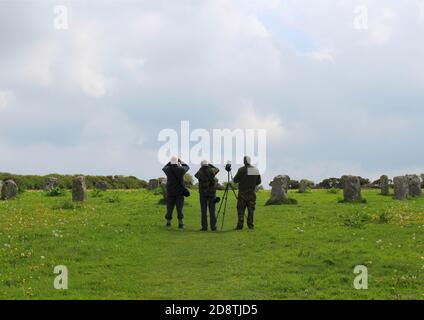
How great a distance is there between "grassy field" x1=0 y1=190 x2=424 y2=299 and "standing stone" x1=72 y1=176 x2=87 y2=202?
26.9 feet

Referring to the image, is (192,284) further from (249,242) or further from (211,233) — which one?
(211,233)

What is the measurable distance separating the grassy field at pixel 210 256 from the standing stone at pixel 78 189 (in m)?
8.20

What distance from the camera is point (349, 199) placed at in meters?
41.4

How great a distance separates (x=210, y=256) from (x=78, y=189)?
2262 centimetres

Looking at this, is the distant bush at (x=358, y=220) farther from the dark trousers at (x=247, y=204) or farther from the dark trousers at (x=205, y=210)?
the dark trousers at (x=205, y=210)

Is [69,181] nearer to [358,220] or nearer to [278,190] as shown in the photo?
[278,190]

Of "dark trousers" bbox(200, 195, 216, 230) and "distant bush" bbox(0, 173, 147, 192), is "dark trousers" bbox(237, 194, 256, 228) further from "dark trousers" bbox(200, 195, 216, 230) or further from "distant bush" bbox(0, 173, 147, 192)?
"distant bush" bbox(0, 173, 147, 192)

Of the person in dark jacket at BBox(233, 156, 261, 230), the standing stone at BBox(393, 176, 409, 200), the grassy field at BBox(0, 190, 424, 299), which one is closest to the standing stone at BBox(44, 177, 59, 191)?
the grassy field at BBox(0, 190, 424, 299)

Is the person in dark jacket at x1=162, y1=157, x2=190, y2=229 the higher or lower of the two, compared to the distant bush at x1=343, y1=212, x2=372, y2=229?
higher

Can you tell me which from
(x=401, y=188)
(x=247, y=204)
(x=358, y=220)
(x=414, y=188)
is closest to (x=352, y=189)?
(x=401, y=188)

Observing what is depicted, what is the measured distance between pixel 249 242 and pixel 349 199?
18.9 metres

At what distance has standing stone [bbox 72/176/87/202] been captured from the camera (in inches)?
1633
